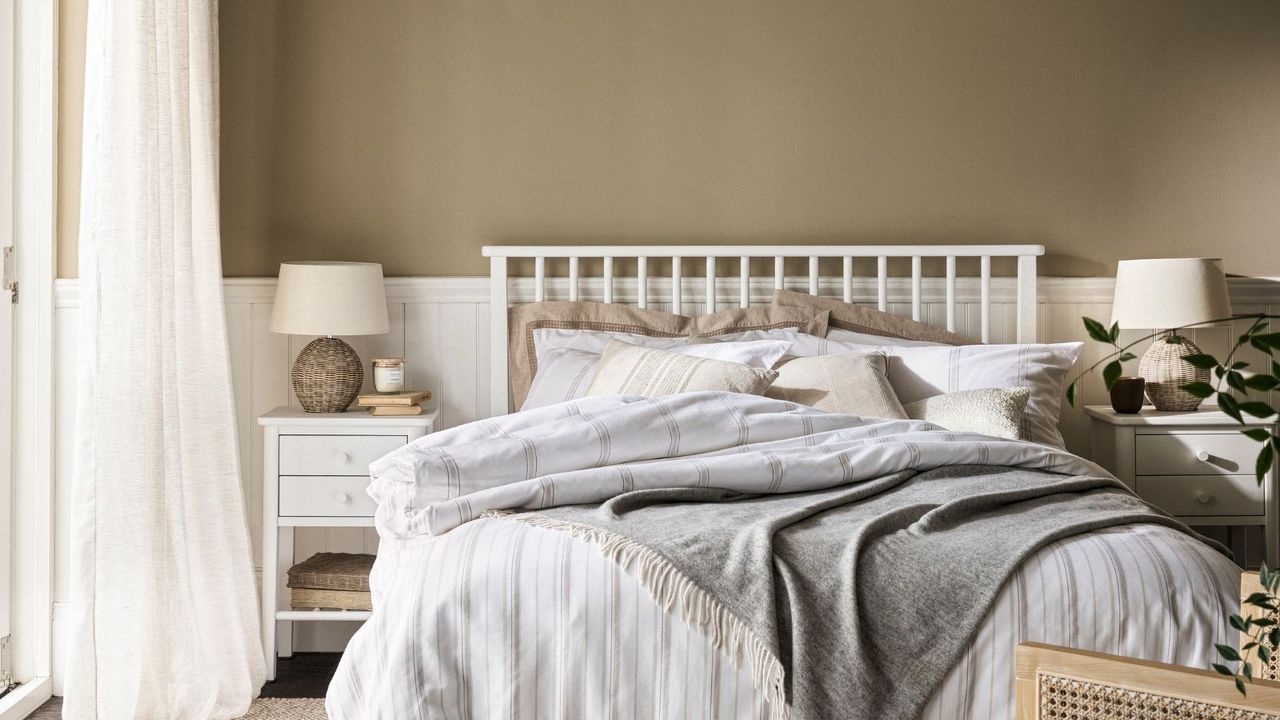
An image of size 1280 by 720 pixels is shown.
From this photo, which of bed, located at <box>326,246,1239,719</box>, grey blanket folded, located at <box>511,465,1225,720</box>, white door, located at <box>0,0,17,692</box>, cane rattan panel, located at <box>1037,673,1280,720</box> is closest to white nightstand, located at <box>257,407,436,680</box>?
white door, located at <box>0,0,17,692</box>

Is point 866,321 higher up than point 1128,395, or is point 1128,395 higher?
point 866,321

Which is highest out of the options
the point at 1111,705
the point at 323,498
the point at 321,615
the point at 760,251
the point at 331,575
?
the point at 760,251

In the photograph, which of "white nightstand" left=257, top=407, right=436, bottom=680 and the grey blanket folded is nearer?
the grey blanket folded

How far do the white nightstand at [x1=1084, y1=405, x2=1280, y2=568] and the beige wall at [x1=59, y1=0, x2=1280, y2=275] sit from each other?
2.13 feet

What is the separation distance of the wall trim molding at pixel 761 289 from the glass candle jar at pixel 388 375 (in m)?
0.32

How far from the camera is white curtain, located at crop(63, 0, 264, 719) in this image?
2.43 m

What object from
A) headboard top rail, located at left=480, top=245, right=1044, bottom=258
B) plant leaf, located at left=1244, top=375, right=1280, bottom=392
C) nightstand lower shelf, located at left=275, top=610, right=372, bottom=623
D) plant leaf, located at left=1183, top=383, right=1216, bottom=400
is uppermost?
headboard top rail, located at left=480, top=245, right=1044, bottom=258

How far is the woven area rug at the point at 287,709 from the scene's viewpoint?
268 cm

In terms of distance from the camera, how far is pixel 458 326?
11.3 ft

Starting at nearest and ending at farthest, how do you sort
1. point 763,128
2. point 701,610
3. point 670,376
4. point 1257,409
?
point 1257,409 → point 701,610 → point 670,376 → point 763,128

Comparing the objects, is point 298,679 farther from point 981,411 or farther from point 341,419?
point 981,411

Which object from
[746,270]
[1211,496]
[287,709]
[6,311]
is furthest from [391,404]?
[1211,496]

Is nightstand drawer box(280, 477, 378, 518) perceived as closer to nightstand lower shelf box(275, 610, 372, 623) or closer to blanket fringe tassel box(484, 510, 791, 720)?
nightstand lower shelf box(275, 610, 372, 623)

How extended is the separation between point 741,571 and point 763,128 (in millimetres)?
2176
